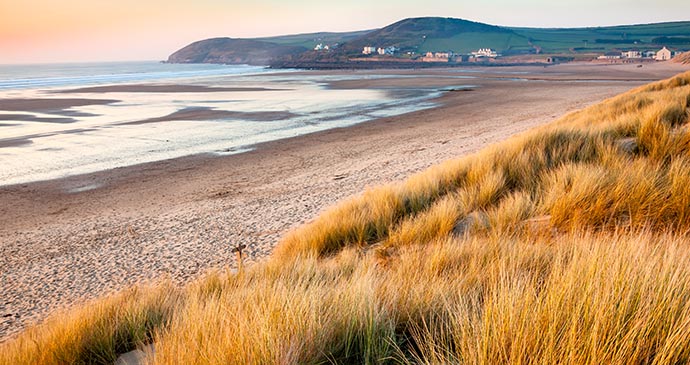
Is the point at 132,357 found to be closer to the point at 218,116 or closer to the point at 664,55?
the point at 218,116

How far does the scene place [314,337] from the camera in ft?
6.59

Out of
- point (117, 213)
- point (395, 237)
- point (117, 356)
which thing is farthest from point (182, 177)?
point (117, 356)

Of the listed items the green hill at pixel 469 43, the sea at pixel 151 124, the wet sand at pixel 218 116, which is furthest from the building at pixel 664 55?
the wet sand at pixel 218 116

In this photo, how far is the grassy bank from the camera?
1.73 m

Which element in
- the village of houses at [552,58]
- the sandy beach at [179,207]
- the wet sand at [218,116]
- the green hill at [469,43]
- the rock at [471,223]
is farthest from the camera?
the green hill at [469,43]

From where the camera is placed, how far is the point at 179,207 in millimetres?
9914

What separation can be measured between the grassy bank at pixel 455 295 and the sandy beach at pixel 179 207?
2556 mm

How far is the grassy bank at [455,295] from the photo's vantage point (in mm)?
1731

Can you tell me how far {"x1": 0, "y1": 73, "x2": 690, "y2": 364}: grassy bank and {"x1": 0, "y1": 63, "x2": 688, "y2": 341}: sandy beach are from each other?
2.56 meters

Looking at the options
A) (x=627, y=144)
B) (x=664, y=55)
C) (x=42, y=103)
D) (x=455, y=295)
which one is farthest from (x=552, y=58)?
(x=455, y=295)

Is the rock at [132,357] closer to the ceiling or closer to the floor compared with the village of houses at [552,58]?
closer to the floor

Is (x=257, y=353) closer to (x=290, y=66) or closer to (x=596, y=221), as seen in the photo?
(x=596, y=221)

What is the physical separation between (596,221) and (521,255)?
1.80m

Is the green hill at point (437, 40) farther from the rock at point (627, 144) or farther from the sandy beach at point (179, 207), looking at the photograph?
the rock at point (627, 144)
